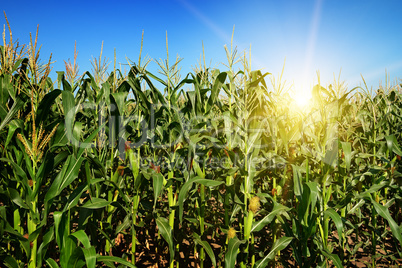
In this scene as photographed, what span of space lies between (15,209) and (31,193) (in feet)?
1.41

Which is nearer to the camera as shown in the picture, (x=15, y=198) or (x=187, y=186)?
(x=15, y=198)

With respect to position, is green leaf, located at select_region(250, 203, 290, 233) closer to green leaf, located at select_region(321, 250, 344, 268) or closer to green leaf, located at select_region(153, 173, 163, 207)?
green leaf, located at select_region(321, 250, 344, 268)

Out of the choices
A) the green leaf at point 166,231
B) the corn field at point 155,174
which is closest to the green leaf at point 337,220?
the corn field at point 155,174

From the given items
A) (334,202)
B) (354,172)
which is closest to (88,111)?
(334,202)

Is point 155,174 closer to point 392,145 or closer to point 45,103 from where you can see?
point 45,103

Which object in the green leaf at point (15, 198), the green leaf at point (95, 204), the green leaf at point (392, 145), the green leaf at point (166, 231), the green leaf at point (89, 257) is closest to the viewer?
the green leaf at point (89, 257)

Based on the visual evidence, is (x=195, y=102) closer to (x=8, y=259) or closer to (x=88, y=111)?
(x=88, y=111)

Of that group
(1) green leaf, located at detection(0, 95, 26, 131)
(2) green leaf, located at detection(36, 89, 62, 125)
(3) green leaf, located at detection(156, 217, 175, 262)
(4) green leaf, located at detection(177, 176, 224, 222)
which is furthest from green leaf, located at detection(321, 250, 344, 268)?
(1) green leaf, located at detection(0, 95, 26, 131)

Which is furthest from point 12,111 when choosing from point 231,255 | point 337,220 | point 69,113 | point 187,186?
point 337,220

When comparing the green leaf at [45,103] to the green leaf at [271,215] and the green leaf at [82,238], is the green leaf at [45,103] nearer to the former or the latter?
the green leaf at [82,238]

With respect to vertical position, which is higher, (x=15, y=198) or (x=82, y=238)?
(x=15, y=198)

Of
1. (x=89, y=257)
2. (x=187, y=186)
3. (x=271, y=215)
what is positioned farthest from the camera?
(x=271, y=215)

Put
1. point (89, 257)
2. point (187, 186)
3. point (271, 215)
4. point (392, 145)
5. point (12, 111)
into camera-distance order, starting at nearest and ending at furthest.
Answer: point (89, 257) < point (12, 111) < point (187, 186) < point (271, 215) < point (392, 145)

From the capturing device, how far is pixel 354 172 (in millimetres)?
2840
